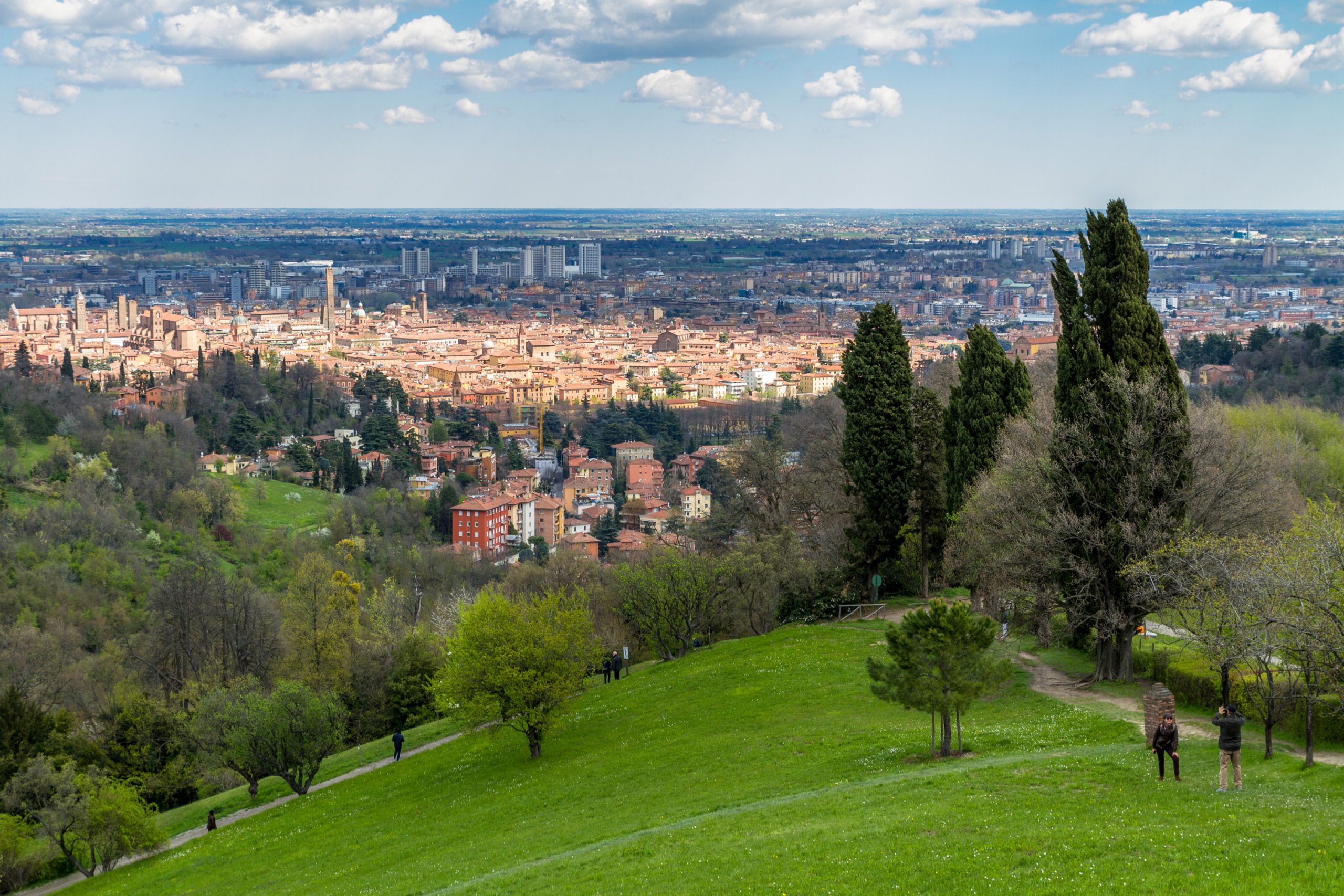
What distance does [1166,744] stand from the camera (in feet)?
41.7

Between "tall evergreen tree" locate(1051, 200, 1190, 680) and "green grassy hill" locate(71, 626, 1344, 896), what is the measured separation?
6.65 feet

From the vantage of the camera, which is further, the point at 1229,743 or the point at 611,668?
the point at 611,668

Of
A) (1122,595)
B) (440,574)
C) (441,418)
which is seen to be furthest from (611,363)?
(1122,595)

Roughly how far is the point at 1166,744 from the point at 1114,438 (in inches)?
333

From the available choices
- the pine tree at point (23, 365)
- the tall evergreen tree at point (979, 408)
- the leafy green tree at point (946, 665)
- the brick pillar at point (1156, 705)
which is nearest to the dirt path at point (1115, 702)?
the brick pillar at point (1156, 705)

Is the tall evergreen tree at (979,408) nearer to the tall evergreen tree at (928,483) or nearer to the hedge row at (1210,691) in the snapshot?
the tall evergreen tree at (928,483)

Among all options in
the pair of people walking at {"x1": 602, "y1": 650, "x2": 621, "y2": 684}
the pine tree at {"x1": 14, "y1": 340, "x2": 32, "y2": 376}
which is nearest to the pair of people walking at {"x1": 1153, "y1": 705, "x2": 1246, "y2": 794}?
the pair of people walking at {"x1": 602, "y1": 650, "x2": 621, "y2": 684}

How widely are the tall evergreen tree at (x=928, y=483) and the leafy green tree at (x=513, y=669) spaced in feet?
33.3

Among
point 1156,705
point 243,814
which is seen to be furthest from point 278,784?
point 1156,705

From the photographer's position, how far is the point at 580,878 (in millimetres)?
13367

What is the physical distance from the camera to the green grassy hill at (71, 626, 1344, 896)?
422 inches

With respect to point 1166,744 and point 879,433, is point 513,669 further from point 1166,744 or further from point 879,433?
point 1166,744

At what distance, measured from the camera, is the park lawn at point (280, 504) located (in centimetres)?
7112

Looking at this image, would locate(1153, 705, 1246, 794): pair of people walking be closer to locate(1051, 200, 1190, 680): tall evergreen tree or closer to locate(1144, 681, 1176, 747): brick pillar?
locate(1144, 681, 1176, 747): brick pillar
